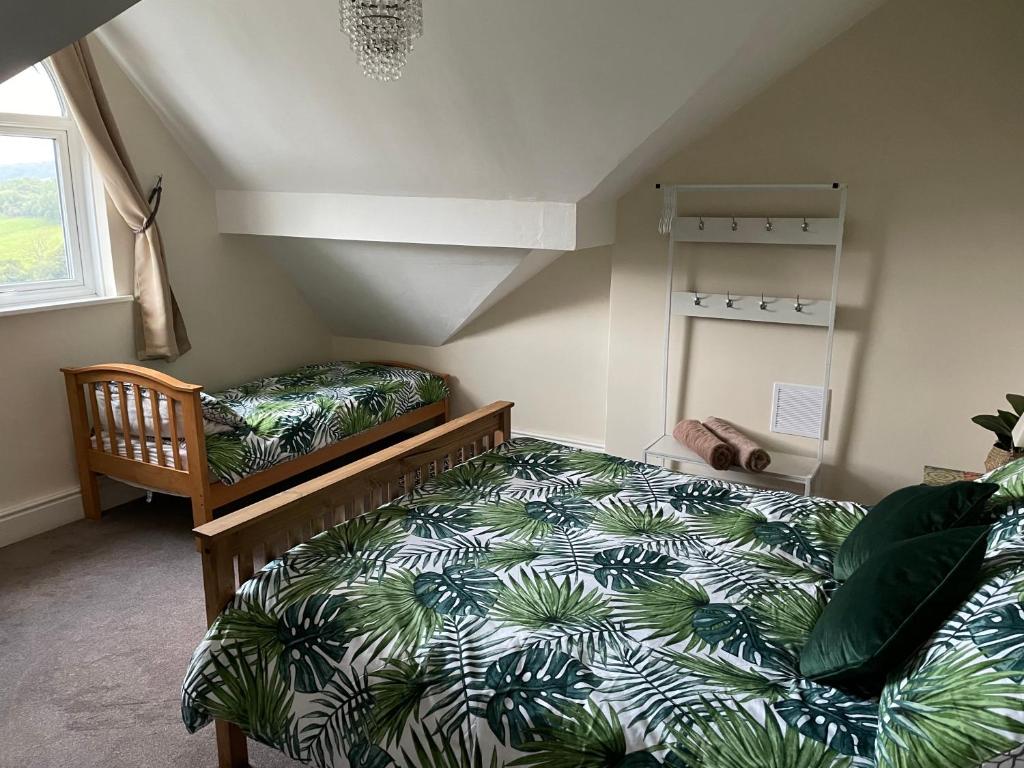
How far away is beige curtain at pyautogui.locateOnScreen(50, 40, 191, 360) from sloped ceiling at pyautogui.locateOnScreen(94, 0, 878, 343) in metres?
0.22

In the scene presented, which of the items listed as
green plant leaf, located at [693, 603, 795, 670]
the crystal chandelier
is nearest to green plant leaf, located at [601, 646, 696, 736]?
green plant leaf, located at [693, 603, 795, 670]

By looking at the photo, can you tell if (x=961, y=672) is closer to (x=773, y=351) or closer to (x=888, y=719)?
(x=888, y=719)

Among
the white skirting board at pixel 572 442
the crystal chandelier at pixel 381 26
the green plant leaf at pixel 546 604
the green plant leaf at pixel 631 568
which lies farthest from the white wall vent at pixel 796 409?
the crystal chandelier at pixel 381 26

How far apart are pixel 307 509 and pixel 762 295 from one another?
2309 mm

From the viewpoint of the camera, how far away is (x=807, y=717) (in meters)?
1.42

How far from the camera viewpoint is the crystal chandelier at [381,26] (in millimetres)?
2053

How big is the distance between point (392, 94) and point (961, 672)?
106 inches

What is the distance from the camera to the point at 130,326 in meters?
3.67

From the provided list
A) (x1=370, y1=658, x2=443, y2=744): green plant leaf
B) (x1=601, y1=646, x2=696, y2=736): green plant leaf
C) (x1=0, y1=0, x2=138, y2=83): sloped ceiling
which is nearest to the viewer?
(x1=0, y1=0, x2=138, y2=83): sloped ceiling

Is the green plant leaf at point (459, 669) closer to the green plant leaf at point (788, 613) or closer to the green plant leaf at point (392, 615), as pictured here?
the green plant leaf at point (392, 615)

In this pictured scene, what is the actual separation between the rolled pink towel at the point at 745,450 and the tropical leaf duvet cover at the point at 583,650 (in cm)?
97

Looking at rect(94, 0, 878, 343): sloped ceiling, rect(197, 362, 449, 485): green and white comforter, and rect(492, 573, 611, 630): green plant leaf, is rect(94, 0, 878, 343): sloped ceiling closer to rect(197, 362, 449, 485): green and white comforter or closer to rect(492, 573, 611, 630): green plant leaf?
rect(197, 362, 449, 485): green and white comforter

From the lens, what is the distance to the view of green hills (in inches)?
129

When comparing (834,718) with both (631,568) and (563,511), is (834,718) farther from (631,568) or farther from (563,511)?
(563,511)
